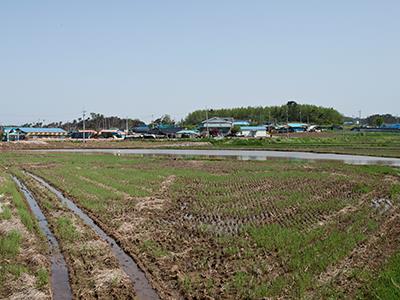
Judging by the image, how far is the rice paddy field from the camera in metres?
6.76

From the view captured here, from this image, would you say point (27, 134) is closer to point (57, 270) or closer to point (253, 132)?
point (253, 132)

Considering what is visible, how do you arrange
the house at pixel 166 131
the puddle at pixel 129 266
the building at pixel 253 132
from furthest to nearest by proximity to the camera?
the house at pixel 166 131, the building at pixel 253 132, the puddle at pixel 129 266

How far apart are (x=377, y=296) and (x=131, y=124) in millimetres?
129119

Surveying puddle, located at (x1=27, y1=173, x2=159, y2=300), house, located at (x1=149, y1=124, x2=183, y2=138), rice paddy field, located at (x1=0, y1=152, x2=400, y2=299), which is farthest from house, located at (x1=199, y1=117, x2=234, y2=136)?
puddle, located at (x1=27, y1=173, x2=159, y2=300)

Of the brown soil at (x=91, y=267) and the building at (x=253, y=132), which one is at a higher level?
the building at (x=253, y=132)

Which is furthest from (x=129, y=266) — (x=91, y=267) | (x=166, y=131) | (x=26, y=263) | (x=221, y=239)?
(x=166, y=131)

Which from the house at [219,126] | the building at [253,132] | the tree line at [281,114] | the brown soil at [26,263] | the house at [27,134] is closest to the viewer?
the brown soil at [26,263]

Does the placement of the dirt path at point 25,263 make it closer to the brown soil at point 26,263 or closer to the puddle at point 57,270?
the brown soil at point 26,263

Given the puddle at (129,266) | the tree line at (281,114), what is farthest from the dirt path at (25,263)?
the tree line at (281,114)

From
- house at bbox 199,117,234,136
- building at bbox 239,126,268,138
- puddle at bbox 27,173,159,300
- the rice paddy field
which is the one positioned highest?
house at bbox 199,117,234,136

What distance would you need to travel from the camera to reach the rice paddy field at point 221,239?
6.76 metres

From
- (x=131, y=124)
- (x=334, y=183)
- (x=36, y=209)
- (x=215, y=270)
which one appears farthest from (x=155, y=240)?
(x=131, y=124)

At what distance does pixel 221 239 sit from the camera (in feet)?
31.8

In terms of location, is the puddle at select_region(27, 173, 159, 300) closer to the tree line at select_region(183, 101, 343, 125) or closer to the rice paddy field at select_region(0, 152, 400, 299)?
the rice paddy field at select_region(0, 152, 400, 299)
